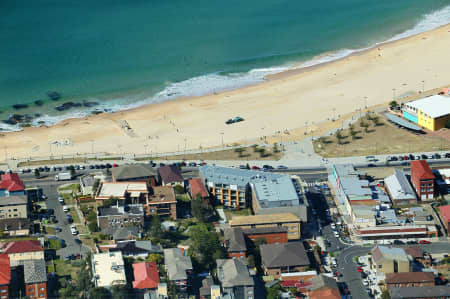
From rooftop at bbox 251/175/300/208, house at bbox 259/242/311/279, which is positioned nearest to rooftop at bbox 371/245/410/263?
house at bbox 259/242/311/279

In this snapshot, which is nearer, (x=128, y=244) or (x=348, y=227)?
(x=128, y=244)

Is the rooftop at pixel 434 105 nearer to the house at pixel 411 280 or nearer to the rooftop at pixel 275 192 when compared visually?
the rooftop at pixel 275 192

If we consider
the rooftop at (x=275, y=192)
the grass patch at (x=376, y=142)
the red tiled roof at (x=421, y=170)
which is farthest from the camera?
the grass patch at (x=376, y=142)

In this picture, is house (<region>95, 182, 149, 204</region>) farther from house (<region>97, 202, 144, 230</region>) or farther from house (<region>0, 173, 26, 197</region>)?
house (<region>0, 173, 26, 197</region>)

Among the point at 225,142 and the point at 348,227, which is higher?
the point at 225,142

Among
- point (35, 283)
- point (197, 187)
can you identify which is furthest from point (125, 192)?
point (35, 283)

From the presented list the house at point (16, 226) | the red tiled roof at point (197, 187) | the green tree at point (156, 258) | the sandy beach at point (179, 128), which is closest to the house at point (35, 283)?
the green tree at point (156, 258)

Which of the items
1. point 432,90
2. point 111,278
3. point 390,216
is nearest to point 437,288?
point 390,216

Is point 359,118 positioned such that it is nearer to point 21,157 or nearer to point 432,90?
point 432,90
